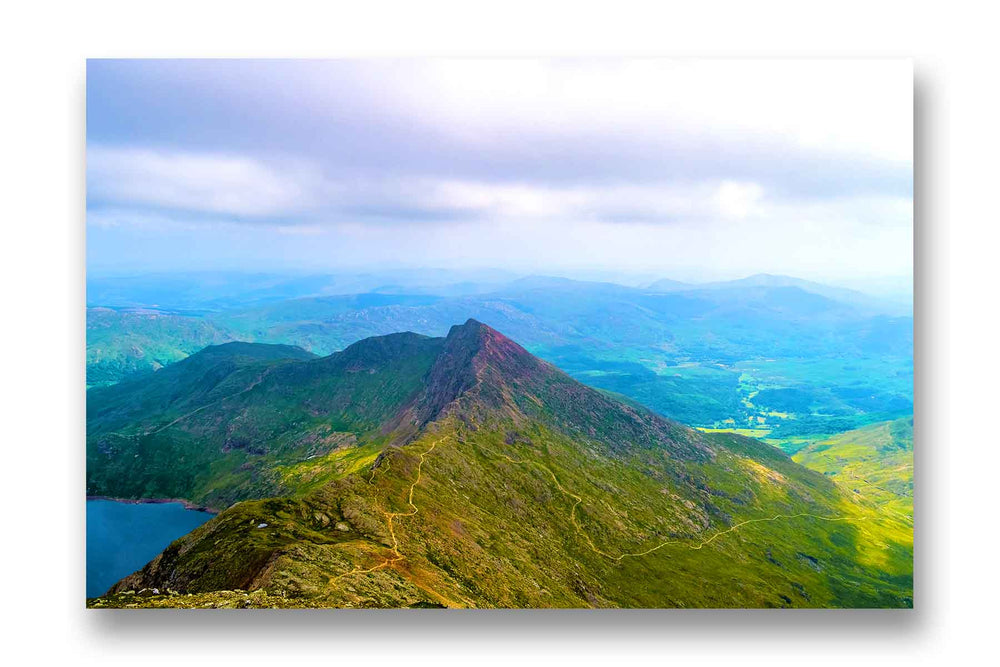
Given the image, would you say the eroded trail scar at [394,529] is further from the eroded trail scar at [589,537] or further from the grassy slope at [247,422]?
the grassy slope at [247,422]

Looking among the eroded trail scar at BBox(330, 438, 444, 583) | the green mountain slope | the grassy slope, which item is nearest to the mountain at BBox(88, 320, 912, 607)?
the eroded trail scar at BBox(330, 438, 444, 583)

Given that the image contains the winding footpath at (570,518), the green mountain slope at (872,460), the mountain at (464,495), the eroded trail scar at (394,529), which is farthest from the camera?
the green mountain slope at (872,460)

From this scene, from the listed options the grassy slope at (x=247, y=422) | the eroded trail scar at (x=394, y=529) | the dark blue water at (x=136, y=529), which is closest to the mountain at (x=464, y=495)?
the eroded trail scar at (x=394, y=529)

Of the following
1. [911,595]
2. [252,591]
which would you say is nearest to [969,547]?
[911,595]

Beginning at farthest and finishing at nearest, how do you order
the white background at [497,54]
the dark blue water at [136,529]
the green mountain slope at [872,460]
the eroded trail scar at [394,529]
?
the green mountain slope at [872,460]
the dark blue water at [136,529]
the eroded trail scar at [394,529]
the white background at [497,54]

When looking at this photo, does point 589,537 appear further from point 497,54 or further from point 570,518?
point 497,54

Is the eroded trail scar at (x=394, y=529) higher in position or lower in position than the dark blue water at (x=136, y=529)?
higher

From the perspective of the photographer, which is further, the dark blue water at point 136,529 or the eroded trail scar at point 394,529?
the dark blue water at point 136,529

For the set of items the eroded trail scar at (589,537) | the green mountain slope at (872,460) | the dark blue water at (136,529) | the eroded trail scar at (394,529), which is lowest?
the green mountain slope at (872,460)
